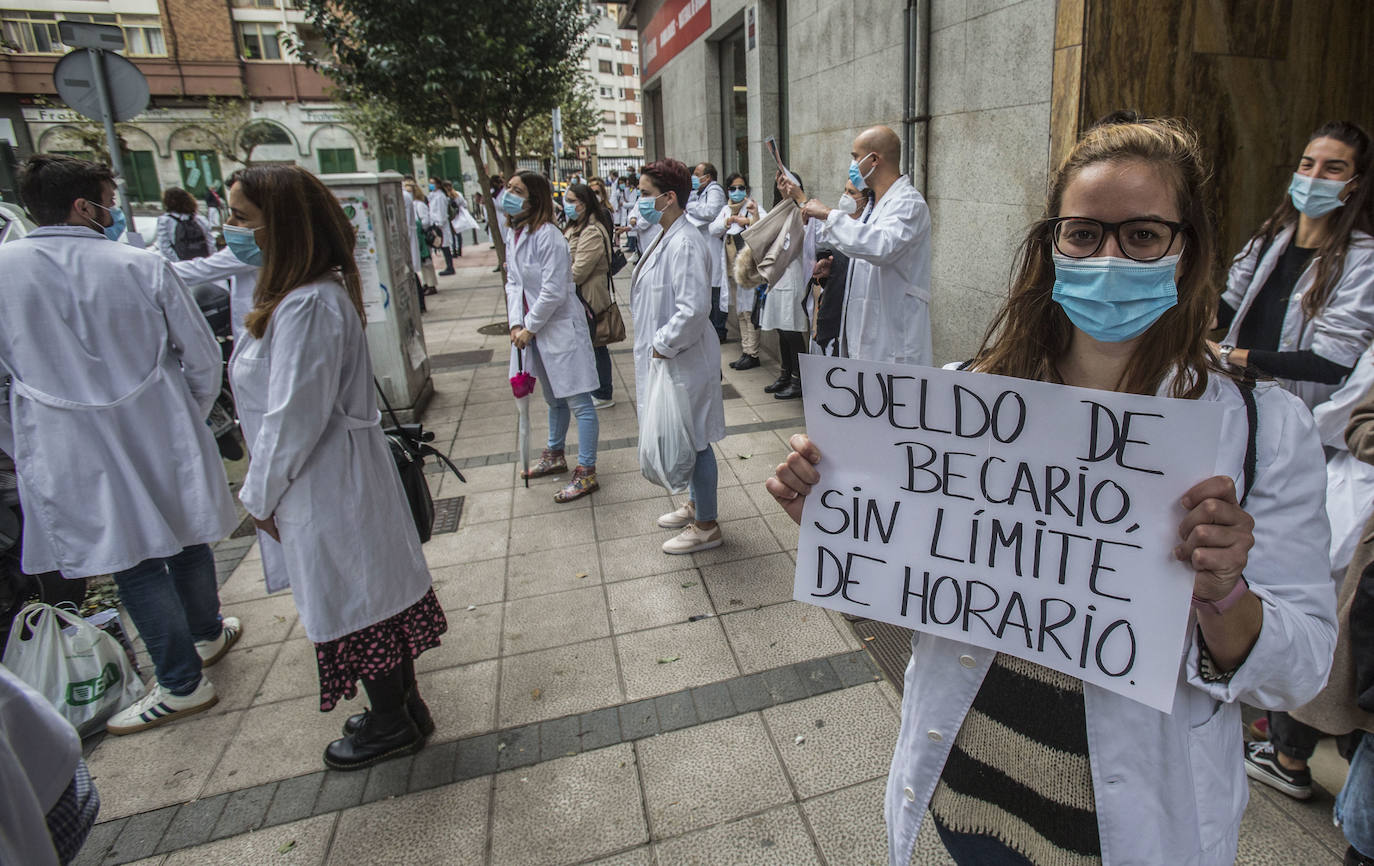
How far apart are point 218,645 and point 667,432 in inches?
89.8

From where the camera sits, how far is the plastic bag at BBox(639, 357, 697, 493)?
391 centimetres

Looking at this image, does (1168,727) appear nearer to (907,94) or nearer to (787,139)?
(907,94)

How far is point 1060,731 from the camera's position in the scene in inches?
49.6

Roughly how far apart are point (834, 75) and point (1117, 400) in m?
6.40

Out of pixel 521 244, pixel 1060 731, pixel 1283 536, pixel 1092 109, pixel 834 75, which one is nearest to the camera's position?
pixel 1283 536

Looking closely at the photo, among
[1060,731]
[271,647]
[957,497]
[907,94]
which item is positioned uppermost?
[907,94]

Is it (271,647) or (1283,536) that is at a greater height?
(1283,536)

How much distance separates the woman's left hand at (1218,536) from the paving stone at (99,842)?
3.15m

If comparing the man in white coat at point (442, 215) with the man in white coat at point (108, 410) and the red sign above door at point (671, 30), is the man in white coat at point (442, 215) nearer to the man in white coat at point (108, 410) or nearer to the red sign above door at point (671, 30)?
the red sign above door at point (671, 30)

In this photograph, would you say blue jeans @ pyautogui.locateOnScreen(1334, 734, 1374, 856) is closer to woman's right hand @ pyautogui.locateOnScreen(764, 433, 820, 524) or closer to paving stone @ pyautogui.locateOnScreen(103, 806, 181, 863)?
woman's right hand @ pyautogui.locateOnScreen(764, 433, 820, 524)

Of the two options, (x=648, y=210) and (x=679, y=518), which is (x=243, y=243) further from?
(x=679, y=518)

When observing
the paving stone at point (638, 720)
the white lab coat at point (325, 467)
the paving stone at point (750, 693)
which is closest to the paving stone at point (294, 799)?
the white lab coat at point (325, 467)

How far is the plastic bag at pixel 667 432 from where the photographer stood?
3908 millimetres

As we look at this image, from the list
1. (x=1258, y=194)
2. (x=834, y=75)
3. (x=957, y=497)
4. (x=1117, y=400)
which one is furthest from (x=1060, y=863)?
(x=834, y=75)
